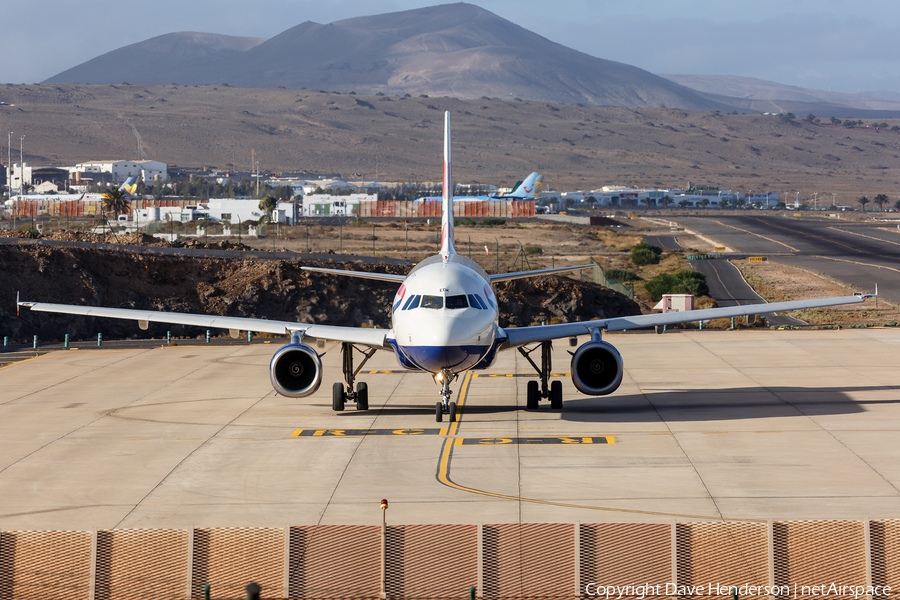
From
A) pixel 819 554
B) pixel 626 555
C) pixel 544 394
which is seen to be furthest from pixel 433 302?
pixel 819 554

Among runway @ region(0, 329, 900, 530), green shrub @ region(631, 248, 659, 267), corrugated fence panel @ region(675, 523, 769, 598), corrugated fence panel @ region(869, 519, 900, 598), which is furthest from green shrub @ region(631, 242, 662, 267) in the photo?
corrugated fence panel @ region(675, 523, 769, 598)

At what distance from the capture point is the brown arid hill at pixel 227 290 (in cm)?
6569

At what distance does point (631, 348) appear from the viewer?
149ft

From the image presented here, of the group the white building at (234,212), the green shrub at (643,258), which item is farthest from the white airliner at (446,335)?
the white building at (234,212)

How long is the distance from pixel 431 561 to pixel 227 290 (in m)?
59.3

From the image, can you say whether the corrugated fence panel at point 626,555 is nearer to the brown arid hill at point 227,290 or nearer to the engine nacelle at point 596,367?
the engine nacelle at point 596,367

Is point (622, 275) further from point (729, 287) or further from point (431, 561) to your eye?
point (431, 561)

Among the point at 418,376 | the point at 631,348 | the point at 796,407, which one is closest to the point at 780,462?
the point at 796,407

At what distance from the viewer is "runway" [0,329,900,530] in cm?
1912

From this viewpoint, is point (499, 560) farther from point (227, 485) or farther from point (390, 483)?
point (227, 485)

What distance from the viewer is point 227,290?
70.8 m

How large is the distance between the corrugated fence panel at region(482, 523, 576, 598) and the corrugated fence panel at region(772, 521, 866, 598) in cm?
318

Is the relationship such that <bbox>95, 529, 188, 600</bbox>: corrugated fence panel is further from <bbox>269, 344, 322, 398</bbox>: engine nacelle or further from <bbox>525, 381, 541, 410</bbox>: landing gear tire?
<bbox>525, 381, 541, 410</bbox>: landing gear tire

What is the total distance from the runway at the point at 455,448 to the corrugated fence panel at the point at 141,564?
12.5 ft
